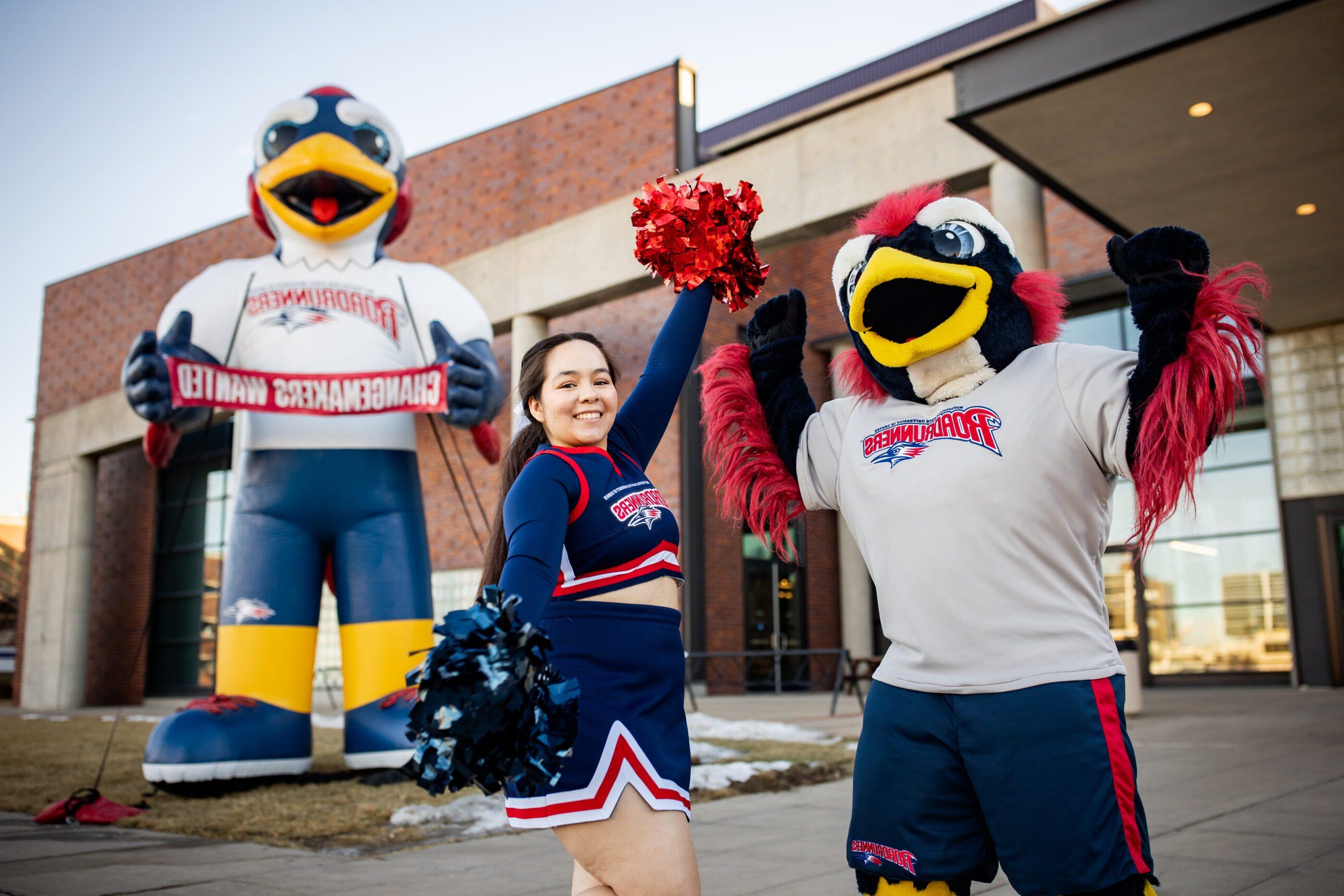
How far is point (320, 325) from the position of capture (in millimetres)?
6051

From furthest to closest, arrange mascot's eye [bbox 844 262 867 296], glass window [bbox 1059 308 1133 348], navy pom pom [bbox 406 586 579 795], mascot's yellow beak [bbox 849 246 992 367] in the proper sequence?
glass window [bbox 1059 308 1133 348] → mascot's eye [bbox 844 262 867 296] → mascot's yellow beak [bbox 849 246 992 367] → navy pom pom [bbox 406 586 579 795]

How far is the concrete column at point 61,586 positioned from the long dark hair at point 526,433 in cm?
1819

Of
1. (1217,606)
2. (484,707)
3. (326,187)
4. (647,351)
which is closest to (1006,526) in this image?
(484,707)

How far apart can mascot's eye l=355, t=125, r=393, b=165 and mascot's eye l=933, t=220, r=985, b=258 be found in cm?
483

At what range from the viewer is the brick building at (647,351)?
9.17 meters

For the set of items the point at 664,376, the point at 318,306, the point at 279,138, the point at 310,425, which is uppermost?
the point at 279,138

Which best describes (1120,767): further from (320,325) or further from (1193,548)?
(1193,548)

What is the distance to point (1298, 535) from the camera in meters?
11.7

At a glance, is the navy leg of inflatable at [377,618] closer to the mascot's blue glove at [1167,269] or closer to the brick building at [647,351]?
the brick building at [647,351]

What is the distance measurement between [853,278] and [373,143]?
478cm

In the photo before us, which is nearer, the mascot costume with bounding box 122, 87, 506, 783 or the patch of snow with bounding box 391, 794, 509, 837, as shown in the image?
the patch of snow with bounding box 391, 794, 509, 837

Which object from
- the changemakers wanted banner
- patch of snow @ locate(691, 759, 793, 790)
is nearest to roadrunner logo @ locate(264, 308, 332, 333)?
the changemakers wanted banner

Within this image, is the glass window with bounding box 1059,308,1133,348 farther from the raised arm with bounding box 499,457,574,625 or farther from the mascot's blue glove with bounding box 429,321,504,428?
the raised arm with bounding box 499,457,574,625

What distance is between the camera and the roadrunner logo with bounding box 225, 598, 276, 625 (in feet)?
18.5
